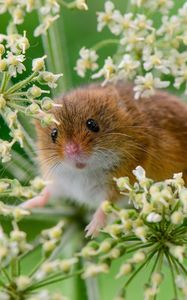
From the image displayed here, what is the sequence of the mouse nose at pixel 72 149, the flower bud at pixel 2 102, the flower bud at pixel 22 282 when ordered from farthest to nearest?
1. the mouse nose at pixel 72 149
2. the flower bud at pixel 2 102
3. the flower bud at pixel 22 282

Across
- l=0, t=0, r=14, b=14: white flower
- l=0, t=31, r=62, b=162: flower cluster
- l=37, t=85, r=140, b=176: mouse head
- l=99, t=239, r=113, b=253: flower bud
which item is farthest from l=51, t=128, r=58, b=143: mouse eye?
l=99, t=239, r=113, b=253: flower bud

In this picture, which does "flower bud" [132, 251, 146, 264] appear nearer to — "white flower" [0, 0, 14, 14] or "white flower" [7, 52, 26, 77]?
"white flower" [7, 52, 26, 77]

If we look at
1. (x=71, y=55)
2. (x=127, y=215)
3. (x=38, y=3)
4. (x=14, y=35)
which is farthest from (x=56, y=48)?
(x=71, y=55)

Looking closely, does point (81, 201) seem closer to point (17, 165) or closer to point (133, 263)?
point (17, 165)

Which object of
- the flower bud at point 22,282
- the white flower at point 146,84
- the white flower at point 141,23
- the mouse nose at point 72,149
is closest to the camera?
the flower bud at point 22,282

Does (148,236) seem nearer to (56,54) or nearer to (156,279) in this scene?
(156,279)

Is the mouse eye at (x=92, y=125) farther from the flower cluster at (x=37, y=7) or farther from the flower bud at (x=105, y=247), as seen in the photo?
the flower bud at (x=105, y=247)

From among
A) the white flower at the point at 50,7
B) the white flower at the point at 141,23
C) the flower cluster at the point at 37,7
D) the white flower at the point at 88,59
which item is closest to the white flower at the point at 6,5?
the flower cluster at the point at 37,7
